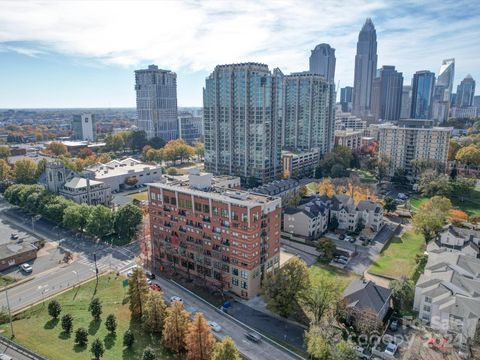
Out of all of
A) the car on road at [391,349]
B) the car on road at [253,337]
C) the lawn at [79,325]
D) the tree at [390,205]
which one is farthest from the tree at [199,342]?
the tree at [390,205]

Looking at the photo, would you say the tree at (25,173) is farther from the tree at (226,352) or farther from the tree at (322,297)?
the tree at (226,352)

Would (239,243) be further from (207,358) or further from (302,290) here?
(207,358)

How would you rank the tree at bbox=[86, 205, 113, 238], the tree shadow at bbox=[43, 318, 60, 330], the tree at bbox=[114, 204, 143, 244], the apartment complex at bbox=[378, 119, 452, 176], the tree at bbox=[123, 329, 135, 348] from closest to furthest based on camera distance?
1. the tree at bbox=[123, 329, 135, 348]
2. the tree shadow at bbox=[43, 318, 60, 330]
3. the tree at bbox=[86, 205, 113, 238]
4. the tree at bbox=[114, 204, 143, 244]
5. the apartment complex at bbox=[378, 119, 452, 176]

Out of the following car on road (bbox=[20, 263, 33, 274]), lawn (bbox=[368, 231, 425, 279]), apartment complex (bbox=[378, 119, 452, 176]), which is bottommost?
lawn (bbox=[368, 231, 425, 279])

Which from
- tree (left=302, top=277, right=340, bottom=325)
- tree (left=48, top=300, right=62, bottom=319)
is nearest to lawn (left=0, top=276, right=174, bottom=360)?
tree (left=48, top=300, right=62, bottom=319)

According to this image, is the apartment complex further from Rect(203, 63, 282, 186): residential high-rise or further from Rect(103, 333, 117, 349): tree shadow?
Rect(103, 333, 117, 349): tree shadow
